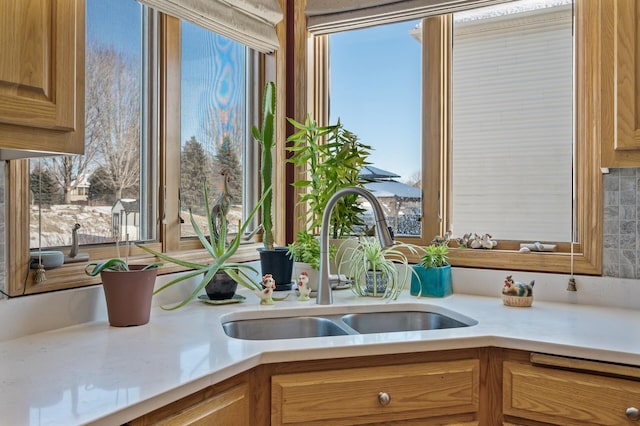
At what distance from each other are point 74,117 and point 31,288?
549mm

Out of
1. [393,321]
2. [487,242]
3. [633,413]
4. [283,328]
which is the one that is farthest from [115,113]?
[633,413]

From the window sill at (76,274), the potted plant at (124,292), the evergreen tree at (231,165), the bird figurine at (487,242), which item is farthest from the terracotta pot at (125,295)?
the bird figurine at (487,242)

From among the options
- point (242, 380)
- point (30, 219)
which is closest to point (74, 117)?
point (30, 219)

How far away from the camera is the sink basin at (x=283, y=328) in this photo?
175 cm

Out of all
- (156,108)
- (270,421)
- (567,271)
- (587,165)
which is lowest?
(270,421)

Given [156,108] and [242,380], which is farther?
[156,108]

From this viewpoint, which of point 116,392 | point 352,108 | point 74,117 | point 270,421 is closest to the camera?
point 116,392

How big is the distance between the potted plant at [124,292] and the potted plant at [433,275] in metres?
1.04

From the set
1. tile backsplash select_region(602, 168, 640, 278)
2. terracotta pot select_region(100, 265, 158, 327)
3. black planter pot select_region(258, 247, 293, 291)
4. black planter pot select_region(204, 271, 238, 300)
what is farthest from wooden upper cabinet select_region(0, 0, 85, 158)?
tile backsplash select_region(602, 168, 640, 278)

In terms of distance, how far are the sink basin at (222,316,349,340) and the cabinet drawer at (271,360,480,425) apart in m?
0.36

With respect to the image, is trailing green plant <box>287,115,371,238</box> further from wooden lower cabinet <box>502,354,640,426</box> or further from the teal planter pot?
wooden lower cabinet <box>502,354,640,426</box>

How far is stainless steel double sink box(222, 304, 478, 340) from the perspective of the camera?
175 cm

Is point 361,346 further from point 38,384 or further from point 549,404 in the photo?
point 38,384

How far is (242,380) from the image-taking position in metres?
1.26
